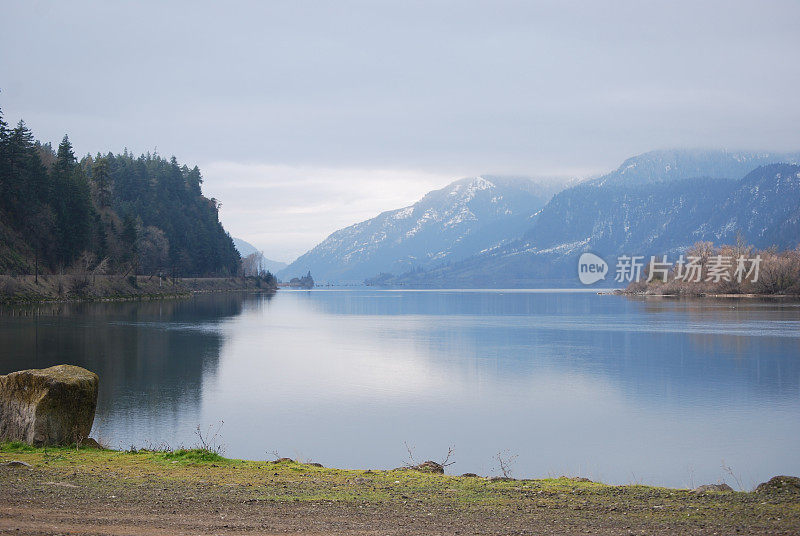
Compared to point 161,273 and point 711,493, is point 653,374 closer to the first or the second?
point 711,493

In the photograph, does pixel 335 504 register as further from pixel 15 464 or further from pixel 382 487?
pixel 15 464

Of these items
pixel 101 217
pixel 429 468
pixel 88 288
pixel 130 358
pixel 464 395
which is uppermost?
pixel 101 217

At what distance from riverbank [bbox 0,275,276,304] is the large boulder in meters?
67.1

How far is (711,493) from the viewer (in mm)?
9938

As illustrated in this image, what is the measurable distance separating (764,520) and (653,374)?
24.9 m

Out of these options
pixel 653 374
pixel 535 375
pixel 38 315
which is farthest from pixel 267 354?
pixel 38 315

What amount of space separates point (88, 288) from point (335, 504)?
91754mm

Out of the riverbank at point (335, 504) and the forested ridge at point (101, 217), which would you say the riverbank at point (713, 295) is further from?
the riverbank at point (335, 504)

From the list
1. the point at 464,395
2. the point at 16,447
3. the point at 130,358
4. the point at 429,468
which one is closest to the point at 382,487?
the point at 429,468

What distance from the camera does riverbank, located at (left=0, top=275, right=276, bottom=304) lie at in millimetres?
75375

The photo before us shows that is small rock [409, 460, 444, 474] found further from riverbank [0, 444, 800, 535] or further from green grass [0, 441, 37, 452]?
green grass [0, 441, 37, 452]

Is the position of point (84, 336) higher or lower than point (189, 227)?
lower

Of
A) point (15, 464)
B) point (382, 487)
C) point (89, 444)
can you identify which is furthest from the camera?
point (89, 444)

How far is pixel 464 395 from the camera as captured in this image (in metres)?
26.2
